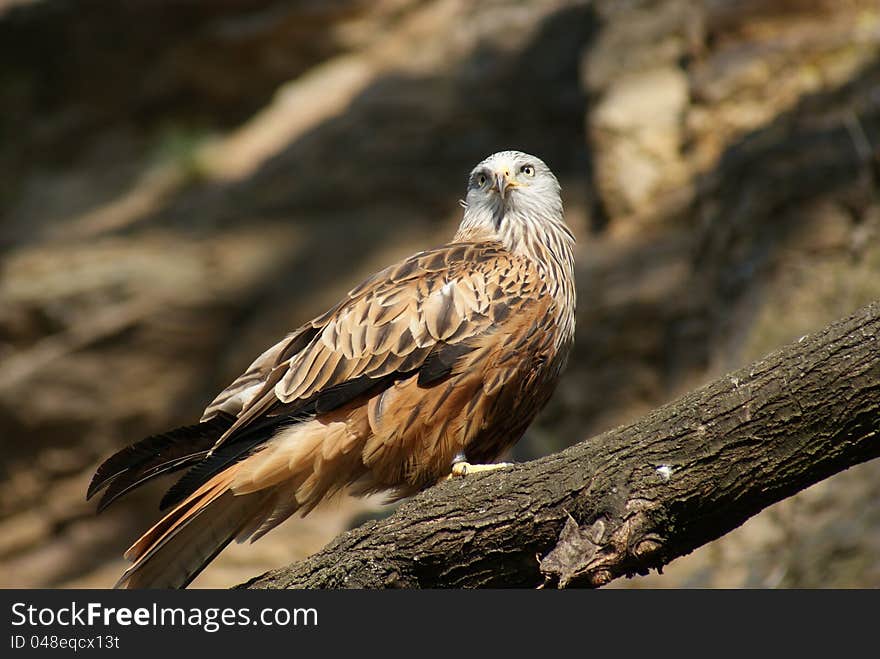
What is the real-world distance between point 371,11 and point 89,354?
18.0 ft

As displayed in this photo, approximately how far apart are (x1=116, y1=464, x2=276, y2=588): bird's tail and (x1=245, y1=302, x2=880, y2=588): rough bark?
0.70 metres

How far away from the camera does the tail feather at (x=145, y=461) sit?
4707 millimetres

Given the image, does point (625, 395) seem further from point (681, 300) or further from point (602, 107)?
point (602, 107)

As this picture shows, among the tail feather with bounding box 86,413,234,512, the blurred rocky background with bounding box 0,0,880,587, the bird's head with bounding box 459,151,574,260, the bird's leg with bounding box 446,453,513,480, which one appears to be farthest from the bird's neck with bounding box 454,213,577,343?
the blurred rocky background with bounding box 0,0,880,587

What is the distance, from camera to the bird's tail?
14.9 feet

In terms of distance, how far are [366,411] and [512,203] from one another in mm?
1588

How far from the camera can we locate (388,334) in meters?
5.11

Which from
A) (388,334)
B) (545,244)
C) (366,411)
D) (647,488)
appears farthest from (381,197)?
(647,488)

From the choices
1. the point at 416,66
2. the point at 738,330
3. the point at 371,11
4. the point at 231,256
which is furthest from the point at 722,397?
the point at 371,11

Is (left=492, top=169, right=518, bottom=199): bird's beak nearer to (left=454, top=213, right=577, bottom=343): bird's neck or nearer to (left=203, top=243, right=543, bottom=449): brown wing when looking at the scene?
(left=454, top=213, right=577, bottom=343): bird's neck

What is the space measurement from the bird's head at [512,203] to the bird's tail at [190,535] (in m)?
1.88

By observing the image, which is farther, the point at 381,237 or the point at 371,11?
the point at 371,11

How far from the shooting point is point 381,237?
11.3 meters

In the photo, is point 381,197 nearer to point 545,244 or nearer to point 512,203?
point 512,203
